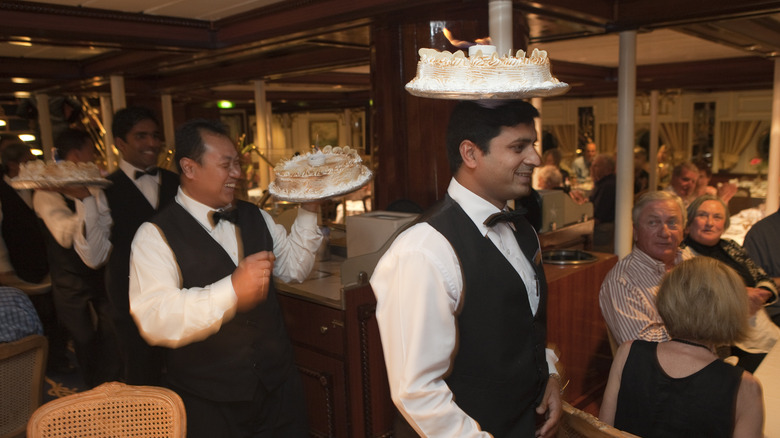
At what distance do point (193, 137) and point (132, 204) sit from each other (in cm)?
123

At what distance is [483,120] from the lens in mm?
1446

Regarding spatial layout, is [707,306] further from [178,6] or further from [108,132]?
[108,132]

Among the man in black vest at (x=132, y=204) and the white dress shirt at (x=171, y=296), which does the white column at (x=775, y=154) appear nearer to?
the man in black vest at (x=132, y=204)

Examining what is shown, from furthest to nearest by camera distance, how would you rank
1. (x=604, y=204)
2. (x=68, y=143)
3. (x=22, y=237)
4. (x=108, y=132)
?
1. (x=108, y=132)
2. (x=604, y=204)
3. (x=22, y=237)
4. (x=68, y=143)

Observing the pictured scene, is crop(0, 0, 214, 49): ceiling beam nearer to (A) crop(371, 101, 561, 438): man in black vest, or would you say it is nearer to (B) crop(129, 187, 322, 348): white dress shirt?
(B) crop(129, 187, 322, 348): white dress shirt

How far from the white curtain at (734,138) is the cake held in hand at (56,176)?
40.2 ft

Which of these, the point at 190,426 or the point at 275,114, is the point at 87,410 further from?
the point at 275,114

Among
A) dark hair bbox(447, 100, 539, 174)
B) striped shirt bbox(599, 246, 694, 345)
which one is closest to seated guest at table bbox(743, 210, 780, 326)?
striped shirt bbox(599, 246, 694, 345)

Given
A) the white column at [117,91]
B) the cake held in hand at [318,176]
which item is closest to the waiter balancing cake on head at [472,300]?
the cake held in hand at [318,176]

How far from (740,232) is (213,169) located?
5097 millimetres

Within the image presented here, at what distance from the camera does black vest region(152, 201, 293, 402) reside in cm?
185

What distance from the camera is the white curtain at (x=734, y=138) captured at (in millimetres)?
11492

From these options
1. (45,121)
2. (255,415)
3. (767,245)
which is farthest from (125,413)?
(45,121)

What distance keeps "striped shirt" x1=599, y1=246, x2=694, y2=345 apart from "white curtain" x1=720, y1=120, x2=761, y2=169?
35.4ft
